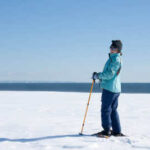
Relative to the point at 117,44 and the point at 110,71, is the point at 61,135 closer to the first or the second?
the point at 110,71

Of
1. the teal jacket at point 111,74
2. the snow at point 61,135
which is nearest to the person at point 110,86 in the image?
the teal jacket at point 111,74

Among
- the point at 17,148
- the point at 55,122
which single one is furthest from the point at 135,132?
the point at 17,148

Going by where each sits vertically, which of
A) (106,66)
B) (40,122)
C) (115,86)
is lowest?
(40,122)

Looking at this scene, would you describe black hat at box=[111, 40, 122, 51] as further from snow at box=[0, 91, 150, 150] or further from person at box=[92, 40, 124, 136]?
snow at box=[0, 91, 150, 150]

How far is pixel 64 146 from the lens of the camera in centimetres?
442

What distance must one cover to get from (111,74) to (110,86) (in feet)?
0.75

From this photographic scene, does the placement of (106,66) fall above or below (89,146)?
above

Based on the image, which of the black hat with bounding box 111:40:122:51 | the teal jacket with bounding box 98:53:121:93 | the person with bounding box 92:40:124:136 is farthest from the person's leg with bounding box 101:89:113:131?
the black hat with bounding box 111:40:122:51

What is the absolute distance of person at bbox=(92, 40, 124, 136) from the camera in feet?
16.6

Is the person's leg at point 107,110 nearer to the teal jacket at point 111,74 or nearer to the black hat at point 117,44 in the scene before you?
the teal jacket at point 111,74

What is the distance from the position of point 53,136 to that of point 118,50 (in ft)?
6.59

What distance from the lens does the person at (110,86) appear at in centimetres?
506

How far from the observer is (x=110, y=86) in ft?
16.7

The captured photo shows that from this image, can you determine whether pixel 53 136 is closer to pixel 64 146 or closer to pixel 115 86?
pixel 64 146
